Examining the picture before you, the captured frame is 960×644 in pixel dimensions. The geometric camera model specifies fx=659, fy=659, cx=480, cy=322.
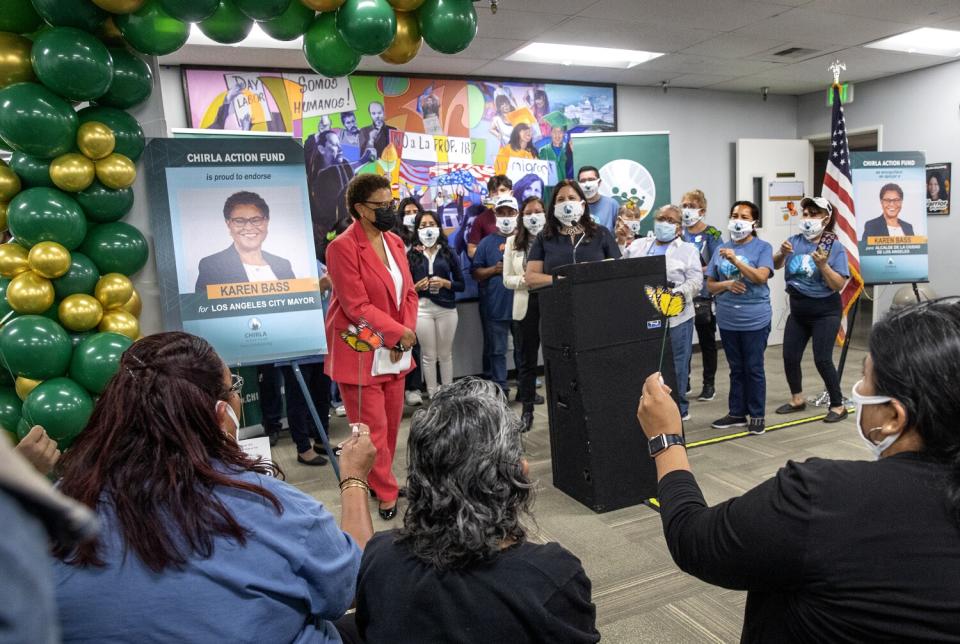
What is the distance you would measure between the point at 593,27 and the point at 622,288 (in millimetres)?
2518

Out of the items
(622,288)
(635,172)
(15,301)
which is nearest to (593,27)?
(635,172)

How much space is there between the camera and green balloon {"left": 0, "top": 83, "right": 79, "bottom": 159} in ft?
6.58

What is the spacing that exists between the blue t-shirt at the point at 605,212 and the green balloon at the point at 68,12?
3592 millimetres

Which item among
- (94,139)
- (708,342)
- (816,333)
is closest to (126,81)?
(94,139)

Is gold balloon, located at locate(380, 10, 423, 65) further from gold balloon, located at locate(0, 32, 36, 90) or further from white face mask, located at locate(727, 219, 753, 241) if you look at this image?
white face mask, located at locate(727, 219, 753, 241)

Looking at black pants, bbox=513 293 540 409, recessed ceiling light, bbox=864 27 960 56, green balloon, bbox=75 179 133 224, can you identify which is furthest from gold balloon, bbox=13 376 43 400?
recessed ceiling light, bbox=864 27 960 56

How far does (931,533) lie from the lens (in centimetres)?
86

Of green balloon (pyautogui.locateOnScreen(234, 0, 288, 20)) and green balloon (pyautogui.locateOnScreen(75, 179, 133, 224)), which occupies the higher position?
green balloon (pyautogui.locateOnScreen(234, 0, 288, 20))

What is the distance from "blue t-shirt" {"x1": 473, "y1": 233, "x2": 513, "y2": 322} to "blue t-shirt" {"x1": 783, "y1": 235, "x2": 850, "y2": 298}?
6.54ft

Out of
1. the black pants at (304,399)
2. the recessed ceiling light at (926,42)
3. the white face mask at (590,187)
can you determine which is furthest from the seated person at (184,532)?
the recessed ceiling light at (926,42)

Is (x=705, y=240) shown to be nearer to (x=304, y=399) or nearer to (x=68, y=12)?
(x=304, y=399)

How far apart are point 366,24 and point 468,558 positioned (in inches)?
74.7

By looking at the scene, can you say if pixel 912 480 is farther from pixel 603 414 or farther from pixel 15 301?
pixel 15 301

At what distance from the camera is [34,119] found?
6.63 feet
